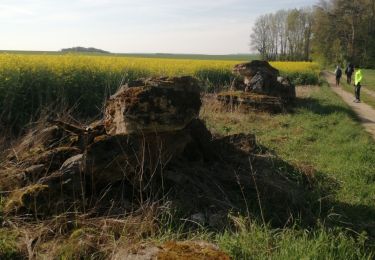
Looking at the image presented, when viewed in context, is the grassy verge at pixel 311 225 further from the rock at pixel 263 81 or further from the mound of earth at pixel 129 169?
the rock at pixel 263 81

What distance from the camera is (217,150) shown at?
728cm

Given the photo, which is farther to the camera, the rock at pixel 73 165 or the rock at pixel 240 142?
the rock at pixel 240 142

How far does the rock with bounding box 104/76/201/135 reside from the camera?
18.7ft

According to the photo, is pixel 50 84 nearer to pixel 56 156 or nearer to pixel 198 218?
pixel 56 156

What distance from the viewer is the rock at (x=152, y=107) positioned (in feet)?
18.7

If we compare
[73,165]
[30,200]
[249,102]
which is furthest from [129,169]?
[249,102]

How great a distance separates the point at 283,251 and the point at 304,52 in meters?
87.6

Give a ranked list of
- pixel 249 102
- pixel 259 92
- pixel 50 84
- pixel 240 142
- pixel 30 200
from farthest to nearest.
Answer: pixel 259 92, pixel 249 102, pixel 50 84, pixel 240 142, pixel 30 200

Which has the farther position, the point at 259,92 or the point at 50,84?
the point at 259,92

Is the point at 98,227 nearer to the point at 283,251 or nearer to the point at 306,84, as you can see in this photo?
the point at 283,251

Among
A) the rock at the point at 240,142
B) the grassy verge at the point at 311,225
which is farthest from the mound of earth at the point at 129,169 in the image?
the rock at the point at 240,142

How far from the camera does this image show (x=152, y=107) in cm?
573

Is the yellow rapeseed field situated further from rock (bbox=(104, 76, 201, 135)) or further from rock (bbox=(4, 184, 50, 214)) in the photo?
rock (bbox=(4, 184, 50, 214))

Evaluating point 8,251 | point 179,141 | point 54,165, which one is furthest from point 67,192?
point 179,141
